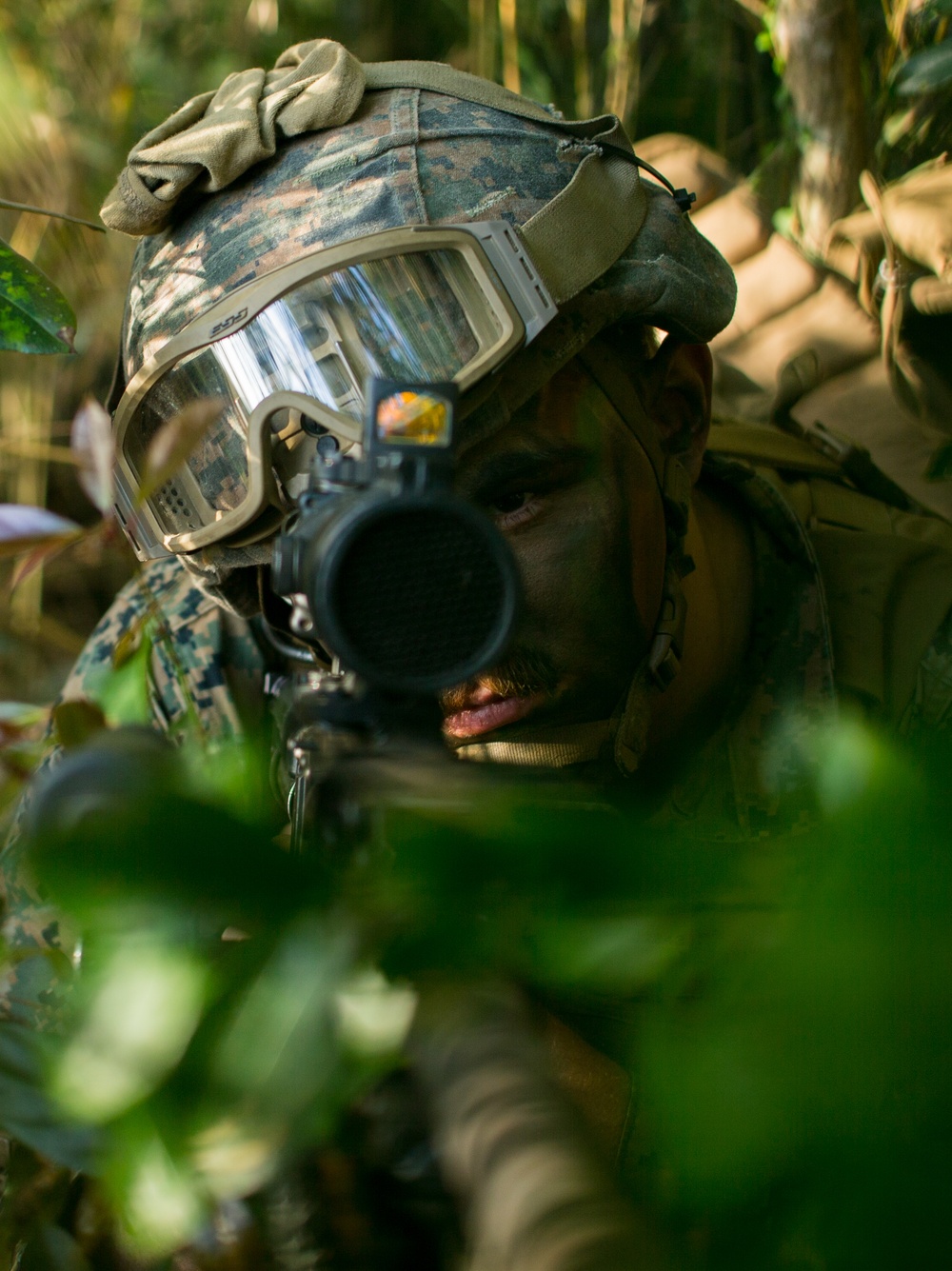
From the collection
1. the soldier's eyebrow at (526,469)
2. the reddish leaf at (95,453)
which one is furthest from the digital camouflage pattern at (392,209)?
the reddish leaf at (95,453)

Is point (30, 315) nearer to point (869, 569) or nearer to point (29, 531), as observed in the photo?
point (29, 531)

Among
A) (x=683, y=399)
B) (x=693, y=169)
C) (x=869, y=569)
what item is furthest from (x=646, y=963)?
(x=693, y=169)

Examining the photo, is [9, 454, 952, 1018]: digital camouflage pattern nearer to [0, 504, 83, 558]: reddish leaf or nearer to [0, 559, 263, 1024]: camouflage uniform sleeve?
[0, 559, 263, 1024]: camouflage uniform sleeve

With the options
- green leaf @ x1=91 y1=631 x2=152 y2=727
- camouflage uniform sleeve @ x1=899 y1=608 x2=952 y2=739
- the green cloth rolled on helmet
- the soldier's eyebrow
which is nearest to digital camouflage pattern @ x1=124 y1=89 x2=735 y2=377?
the green cloth rolled on helmet

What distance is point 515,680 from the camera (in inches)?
46.4

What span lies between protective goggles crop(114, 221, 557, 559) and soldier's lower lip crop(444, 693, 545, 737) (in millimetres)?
290

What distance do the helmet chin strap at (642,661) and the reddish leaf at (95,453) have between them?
517mm

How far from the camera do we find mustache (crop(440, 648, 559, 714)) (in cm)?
117

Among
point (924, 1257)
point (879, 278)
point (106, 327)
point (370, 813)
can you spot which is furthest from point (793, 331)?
point (924, 1257)

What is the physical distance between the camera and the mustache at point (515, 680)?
1.17 m

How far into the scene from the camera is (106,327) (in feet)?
9.25

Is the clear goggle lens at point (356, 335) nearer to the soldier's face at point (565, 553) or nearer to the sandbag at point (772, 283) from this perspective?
the soldier's face at point (565, 553)

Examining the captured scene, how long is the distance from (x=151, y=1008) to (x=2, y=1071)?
0.26m

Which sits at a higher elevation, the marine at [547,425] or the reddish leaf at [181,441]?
the reddish leaf at [181,441]
